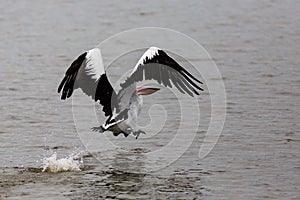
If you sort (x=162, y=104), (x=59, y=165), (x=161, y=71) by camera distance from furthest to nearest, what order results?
(x=162, y=104)
(x=161, y=71)
(x=59, y=165)

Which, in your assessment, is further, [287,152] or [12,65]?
[12,65]

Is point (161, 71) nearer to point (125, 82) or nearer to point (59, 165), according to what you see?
point (125, 82)

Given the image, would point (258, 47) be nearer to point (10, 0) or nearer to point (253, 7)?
point (253, 7)

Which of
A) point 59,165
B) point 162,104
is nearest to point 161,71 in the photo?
point 59,165

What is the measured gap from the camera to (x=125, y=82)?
898 centimetres

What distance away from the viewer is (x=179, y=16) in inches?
699

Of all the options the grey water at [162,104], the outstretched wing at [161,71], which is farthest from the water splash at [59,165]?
the outstretched wing at [161,71]

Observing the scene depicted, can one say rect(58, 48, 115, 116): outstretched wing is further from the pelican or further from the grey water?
the grey water

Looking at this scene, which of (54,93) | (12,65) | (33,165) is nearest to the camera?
(33,165)

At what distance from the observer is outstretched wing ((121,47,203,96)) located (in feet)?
28.8

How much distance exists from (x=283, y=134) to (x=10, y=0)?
11297mm

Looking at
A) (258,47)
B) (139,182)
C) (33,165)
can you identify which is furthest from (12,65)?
(139,182)

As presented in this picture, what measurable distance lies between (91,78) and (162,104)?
2551mm

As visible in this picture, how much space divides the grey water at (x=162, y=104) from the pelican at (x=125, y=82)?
43 cm
